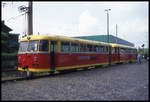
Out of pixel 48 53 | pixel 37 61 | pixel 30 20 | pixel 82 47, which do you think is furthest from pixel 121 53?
pixel 37 61

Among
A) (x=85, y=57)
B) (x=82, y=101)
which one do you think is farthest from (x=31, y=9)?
(x=82, y=101)

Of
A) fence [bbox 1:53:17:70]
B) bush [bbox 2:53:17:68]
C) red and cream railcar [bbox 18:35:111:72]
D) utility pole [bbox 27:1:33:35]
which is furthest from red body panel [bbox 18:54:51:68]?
bush [bbox 2:53:17:68]

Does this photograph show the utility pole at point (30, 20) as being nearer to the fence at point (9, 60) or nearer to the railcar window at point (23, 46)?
the railcar window at point (23, 46)

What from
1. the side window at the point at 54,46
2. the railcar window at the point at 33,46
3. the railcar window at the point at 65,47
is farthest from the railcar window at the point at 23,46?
the railcar window at the point at 65,47

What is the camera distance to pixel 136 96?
6758mm

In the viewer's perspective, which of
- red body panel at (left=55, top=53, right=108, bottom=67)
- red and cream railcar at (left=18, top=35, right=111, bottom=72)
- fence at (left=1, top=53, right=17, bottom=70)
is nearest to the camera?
red and cream railcar at (left=18, top=35, right=111, bottom=72)

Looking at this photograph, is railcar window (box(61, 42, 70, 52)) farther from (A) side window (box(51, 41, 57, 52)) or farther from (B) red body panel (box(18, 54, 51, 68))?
(B) red body panel (box(18, 54, 51, 68))

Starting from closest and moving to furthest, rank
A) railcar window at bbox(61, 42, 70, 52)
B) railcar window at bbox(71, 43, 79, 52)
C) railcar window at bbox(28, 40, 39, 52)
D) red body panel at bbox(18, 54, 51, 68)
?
1. red body panel at bbox(18, 54, 51, 68)
2. railcar window at bbox(28, 40, 39, 52)
3. railcar window at bbox(61, 42, 70, 52)
4. railcar window at bbox(71, 43, 79, 52)

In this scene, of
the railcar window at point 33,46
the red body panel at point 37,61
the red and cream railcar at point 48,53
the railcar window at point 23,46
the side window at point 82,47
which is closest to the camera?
the red body panel at point 37,61

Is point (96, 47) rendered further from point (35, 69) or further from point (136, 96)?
point (136, 96)

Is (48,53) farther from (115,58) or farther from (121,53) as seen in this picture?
(121,53)

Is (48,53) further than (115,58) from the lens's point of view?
No

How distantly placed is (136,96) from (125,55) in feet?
72.3

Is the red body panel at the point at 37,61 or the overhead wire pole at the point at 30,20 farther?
the overhead wire pole at the point at 30,20
